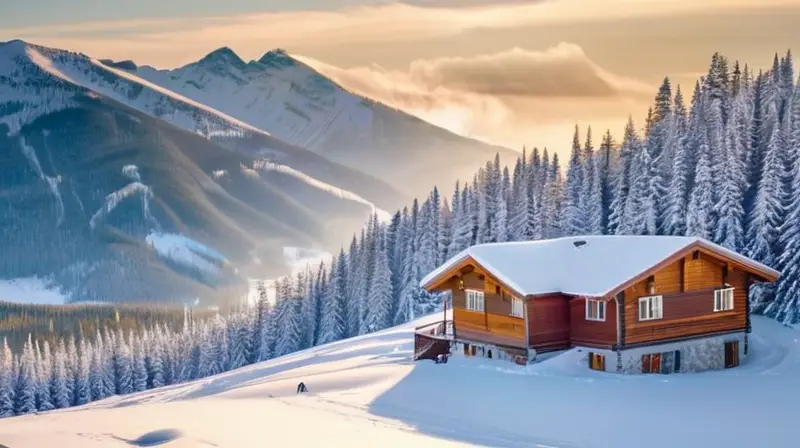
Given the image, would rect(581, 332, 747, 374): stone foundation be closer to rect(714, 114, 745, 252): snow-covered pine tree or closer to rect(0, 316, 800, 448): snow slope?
rect(0, 316, 800, 448): snow slope

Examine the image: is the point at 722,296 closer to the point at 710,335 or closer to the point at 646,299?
the point at 710,335

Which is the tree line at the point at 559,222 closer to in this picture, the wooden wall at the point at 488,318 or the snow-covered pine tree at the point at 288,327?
the snow-covered pine tree at the point at 288,327

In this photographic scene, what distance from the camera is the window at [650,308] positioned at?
46.9m

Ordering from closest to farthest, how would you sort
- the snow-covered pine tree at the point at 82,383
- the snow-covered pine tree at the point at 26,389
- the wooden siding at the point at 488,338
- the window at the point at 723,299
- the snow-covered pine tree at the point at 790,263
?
the wooden siding at the point at 488,338, the window at the point at 723,299, the snow-covered pine tree at the point at 790,263, the snow-covered pine tree at the point at 26,389, the snow-covered pine tree at the point at 82,383

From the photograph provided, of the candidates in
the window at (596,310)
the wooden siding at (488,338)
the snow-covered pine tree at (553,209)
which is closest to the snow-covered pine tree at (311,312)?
the snow-covered pine tree at (553,209)

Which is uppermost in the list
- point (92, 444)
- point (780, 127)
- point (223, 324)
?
point (780, 127)

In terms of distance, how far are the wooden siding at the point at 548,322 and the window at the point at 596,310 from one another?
51.4 inches

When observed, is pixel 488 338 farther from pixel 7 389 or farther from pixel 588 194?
pixel 7 389

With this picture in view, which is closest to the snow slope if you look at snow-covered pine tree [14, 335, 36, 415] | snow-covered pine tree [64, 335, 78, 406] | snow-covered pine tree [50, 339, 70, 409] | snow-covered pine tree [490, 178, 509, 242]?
snow-covered pine tree [490, 178, 509, 242]

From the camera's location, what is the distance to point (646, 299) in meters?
47.2

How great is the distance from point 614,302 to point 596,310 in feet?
3.96

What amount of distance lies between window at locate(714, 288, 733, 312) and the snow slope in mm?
3220

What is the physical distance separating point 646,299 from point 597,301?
252 centimetres

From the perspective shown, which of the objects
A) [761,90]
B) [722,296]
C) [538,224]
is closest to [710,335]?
[722,296]
